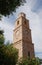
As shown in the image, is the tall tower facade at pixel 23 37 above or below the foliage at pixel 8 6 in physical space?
above

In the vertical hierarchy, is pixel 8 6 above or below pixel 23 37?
below

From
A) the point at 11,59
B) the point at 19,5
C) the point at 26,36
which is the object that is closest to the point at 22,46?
the point at 26,36

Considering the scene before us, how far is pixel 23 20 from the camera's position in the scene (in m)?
38.3

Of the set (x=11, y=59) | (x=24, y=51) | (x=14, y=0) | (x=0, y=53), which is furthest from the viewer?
(x=24, y=51)

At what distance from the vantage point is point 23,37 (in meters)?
35.5

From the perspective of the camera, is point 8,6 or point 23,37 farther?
point 23,37

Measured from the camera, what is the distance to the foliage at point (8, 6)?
10209 mm

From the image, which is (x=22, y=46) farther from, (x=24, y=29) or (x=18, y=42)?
(x=24, y=29)

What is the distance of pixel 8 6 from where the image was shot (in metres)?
10.5

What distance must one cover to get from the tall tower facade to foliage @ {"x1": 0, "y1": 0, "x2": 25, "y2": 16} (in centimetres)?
2283

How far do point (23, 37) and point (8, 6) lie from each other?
82.7 feet

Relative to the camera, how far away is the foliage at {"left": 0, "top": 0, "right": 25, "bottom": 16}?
10.2m

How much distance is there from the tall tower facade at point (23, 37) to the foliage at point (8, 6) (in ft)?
74.9

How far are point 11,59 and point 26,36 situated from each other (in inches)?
621
